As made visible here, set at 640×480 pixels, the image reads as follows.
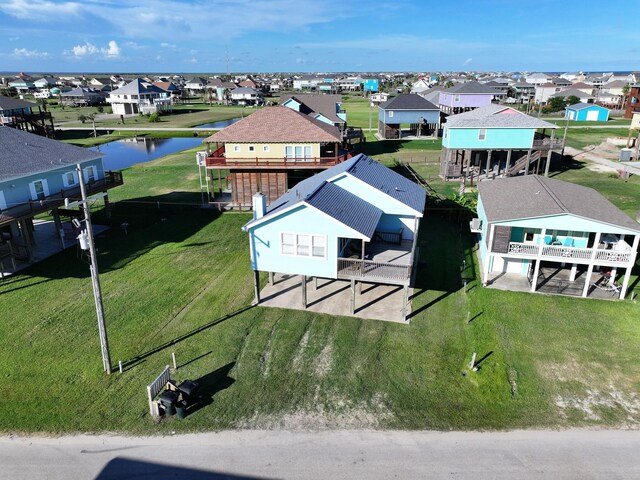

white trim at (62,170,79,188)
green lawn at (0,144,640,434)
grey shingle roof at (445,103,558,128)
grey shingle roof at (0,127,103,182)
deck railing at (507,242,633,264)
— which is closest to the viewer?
green lawn at (0,144,640,434)

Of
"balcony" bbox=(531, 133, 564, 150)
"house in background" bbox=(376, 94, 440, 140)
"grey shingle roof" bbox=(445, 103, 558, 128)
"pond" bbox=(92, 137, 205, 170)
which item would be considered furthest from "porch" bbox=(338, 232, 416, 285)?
"house in background" bbox=(376, 94, 440, 140)

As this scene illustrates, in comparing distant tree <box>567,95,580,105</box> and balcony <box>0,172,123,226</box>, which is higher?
distant tree <box>567,95,580,105</box>

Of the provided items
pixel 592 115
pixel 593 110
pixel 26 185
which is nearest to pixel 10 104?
pixel 26 185

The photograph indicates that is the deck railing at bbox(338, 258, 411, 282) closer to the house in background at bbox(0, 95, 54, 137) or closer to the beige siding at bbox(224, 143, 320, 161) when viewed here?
the beige siding at bbox(224, 143, 320, 161)

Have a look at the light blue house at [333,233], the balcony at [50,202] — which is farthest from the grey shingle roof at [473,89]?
the balcony at [50,202]

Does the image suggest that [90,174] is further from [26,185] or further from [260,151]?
[260,151]

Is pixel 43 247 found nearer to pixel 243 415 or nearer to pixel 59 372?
pixel 59 372

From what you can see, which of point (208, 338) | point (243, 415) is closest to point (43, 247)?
point (208, 338)

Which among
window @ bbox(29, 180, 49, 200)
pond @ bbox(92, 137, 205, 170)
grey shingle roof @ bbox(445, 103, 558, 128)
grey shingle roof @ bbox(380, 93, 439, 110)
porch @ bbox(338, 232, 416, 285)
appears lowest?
pond @ bbox(92, 137, 205, 170)
